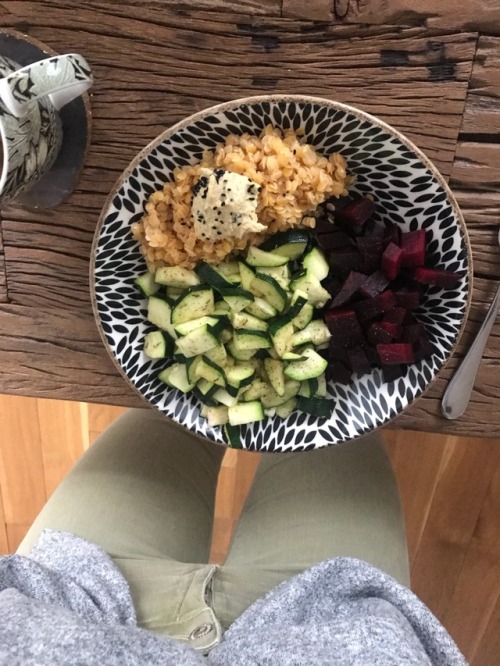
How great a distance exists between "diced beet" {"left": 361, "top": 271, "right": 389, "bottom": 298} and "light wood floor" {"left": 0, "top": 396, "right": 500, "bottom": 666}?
2.20 feet

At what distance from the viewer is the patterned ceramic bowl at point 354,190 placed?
672mm

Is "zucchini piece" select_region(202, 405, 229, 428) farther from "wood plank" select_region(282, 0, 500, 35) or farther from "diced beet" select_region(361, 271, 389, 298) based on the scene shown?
"wood plank" select_region(282, 0, 500, 35)

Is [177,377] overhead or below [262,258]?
below

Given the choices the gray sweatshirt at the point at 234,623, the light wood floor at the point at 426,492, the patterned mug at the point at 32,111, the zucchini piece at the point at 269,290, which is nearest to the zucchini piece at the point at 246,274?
the zucchini piece at the point at 269,290

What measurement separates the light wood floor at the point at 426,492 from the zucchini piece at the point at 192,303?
713mm

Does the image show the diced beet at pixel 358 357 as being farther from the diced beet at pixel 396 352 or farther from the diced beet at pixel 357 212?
the diced beet at pixel 357 212

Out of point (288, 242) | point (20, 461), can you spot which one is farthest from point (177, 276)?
point (20, 461)

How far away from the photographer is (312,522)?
992 mm

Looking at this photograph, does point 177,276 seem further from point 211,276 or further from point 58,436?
point 58,436

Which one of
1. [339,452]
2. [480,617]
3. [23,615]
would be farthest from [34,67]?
[480,617]

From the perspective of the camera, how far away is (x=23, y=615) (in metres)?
0.67

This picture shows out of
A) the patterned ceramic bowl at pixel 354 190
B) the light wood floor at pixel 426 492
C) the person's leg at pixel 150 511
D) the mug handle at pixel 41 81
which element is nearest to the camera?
the mug handle at pixel 41 81

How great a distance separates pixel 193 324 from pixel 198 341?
2 centimetres

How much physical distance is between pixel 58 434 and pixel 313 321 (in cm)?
91
